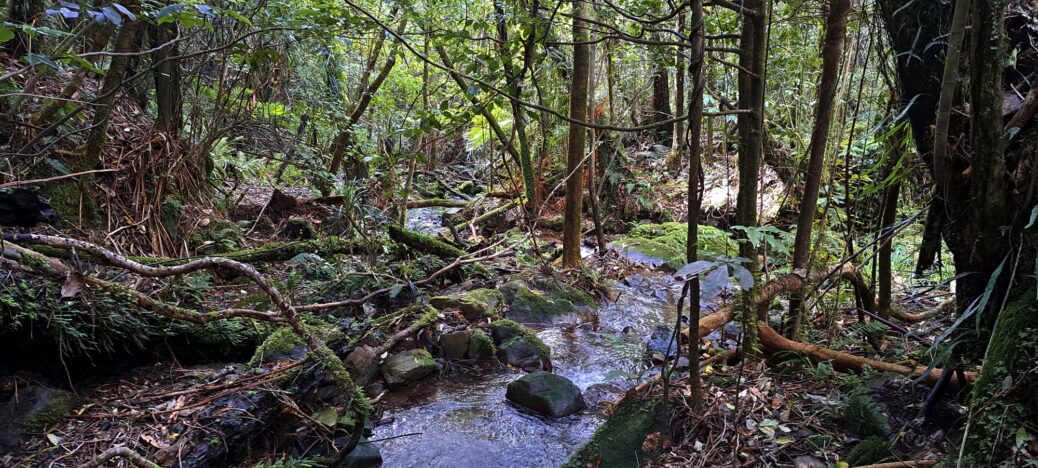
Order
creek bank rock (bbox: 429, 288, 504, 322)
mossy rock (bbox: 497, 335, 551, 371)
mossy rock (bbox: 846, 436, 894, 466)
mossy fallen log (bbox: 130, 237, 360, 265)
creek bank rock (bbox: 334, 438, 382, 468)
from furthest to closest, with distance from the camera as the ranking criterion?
mossy fallen log (bbox: 130, 237, 360, 265) < creek bank rock (bbox: 429, 288, 504, 322) < mossy rock (bbox: 497, 335, 551, 371) < creek bank rock (bbox: 334, 438, 382, 468) < mossy rock (bbox: 846, 436, 894, 466)

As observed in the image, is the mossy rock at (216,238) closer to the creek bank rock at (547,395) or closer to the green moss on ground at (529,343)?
the green moss on ground at (529,343)

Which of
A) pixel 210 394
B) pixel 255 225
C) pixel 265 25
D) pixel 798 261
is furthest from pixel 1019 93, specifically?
pixel 255 225

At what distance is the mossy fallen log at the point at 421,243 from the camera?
6.28m

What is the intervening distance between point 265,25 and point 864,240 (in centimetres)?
539

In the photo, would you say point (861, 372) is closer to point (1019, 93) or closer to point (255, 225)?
point (1019, 93)

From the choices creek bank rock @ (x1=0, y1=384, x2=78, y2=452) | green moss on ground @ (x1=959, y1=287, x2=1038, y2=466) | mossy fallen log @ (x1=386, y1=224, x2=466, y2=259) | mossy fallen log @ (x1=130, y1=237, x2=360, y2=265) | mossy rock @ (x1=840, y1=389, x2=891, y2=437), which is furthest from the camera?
mossy fallen log @ (x1=386, y1=224, x2=466, y2=259)

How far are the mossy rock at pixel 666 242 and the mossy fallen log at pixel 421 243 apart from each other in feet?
10.5

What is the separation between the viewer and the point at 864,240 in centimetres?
330

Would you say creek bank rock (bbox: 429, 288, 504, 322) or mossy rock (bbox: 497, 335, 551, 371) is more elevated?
creek bank rock (bbox: 429, 288, 504, 322)

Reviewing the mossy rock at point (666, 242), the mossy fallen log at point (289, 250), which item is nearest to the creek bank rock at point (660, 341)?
the mossy rock at point (666, 242)

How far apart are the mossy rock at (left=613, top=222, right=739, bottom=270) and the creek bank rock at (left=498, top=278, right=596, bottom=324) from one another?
2.15m

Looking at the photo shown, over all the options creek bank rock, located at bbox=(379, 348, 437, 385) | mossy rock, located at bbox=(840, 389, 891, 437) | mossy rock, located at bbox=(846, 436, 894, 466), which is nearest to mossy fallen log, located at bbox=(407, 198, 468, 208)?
creek bank rock, located at bbox=(379, 348, 437, 385)

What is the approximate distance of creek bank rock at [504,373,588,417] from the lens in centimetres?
370

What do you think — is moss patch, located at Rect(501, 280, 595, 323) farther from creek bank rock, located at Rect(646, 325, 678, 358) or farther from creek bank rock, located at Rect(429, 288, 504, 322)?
creek bank rock, located at Rect(646, 325, 678, 358)
